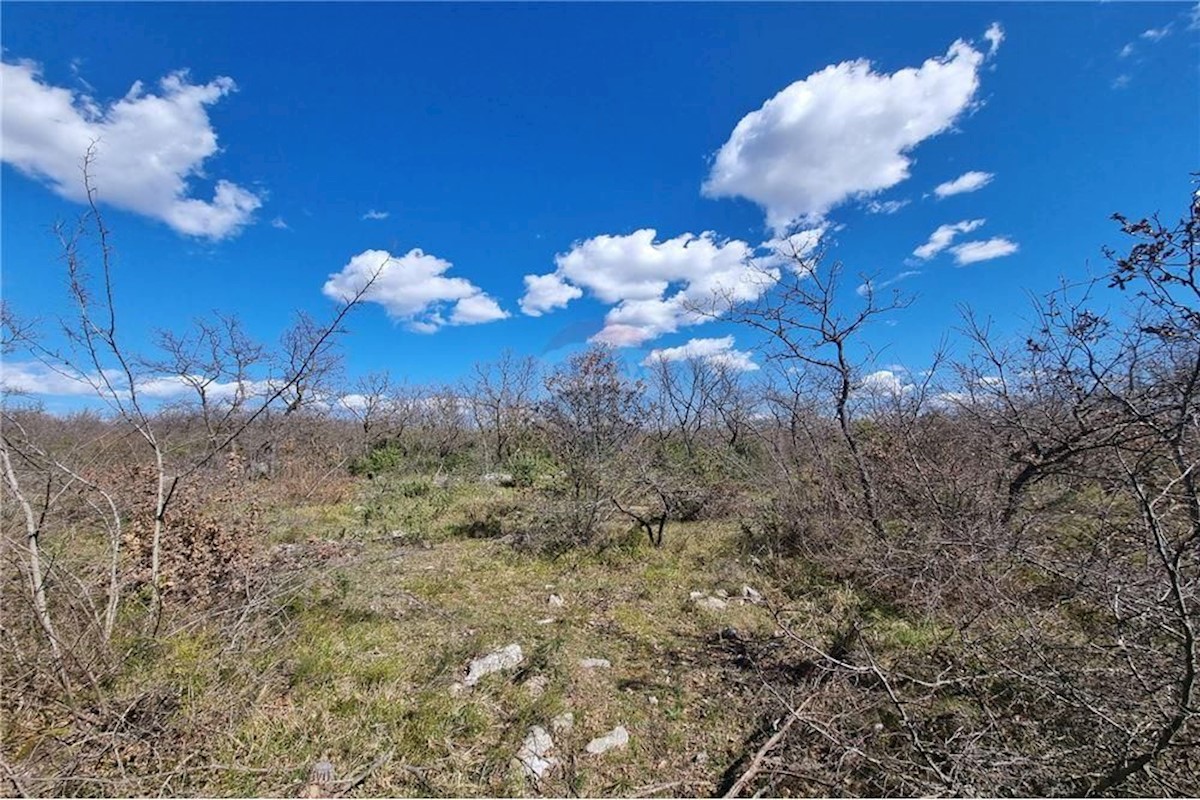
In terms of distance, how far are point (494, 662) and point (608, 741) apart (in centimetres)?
112

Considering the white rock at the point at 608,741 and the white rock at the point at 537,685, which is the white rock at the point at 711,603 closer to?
the white rock at the point at 537,685

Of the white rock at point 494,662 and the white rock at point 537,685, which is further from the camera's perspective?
the white rock at point 494,662

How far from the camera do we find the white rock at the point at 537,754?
2.75m

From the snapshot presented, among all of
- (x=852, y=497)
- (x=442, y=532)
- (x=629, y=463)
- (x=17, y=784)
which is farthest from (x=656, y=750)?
(x=442, y=532)

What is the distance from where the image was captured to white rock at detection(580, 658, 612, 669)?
387 centimetres

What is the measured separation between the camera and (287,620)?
13.4 feet

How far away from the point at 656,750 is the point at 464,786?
1.09 metres

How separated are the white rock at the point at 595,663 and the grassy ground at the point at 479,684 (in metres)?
0.05

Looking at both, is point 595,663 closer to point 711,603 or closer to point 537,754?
point 537,754

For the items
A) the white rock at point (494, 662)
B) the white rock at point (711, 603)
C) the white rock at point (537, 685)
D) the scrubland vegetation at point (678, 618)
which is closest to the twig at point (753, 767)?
the scrubland vegetation at point (678, 618)

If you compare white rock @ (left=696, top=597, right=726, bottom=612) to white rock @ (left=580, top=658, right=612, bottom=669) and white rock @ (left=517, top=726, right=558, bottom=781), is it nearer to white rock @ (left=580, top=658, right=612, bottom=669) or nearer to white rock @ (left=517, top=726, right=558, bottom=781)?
white rock @ (left=580, top=658, right=612, bottom=669)

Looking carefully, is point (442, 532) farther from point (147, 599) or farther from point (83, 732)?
point (83, 732)

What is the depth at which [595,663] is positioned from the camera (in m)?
3.90

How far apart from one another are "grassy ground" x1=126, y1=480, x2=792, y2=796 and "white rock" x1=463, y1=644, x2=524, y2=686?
8cm
